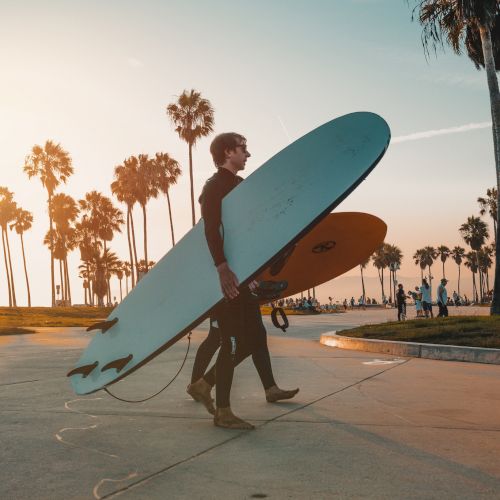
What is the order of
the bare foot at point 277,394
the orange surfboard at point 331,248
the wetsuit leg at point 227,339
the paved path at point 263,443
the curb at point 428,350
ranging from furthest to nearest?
1. the curb at point 428,350
2. the orange surfboard at point 331,248
3. the bare foot at point 277,394
4. the wetsuit leg at point 227,339
5. the paved path at point 263,443

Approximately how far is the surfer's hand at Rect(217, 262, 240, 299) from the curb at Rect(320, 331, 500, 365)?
6.06 meters

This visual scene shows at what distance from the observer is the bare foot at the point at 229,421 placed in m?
3.63

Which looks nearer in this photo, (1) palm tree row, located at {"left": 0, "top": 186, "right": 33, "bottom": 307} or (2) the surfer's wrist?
(2) the surfer's wrist

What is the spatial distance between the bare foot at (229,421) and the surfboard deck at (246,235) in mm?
569

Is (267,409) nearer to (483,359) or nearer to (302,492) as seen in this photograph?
(302,492)

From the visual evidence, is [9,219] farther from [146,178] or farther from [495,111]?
[495,111]

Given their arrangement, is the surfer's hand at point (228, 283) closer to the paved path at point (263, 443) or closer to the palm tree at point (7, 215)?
the paved path at point (263, 443)

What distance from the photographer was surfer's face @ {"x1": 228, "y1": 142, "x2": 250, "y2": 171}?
13.0ft

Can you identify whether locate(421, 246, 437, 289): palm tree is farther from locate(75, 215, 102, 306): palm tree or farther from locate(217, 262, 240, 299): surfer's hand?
locate(217, 262, 240, 299): surfer's hand

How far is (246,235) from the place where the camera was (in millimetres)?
3760

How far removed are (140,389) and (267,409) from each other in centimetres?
185

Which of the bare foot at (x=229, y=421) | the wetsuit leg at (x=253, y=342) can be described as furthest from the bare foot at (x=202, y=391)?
the bare foot at (x=229, y=421)

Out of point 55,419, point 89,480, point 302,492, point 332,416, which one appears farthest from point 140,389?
point 302,492

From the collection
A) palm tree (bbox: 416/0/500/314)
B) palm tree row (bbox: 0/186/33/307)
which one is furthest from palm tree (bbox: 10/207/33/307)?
palm tree (bbox: 416/0/500/314)
